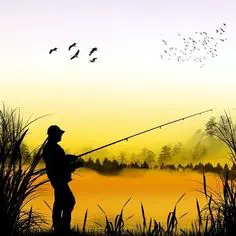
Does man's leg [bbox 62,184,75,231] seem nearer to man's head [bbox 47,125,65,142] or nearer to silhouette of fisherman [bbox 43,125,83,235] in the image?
silhouette of fisherman [bbox 43,125,83,235]

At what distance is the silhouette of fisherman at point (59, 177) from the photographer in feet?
46.3

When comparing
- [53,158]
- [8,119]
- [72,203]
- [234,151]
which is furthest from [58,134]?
[234,151]

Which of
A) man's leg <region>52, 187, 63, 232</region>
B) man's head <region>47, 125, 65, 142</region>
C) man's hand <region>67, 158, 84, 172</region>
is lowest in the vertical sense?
man's leg <region>52, 187, 63, 232</region>

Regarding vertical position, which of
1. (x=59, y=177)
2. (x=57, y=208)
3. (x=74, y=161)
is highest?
(x=74, y=161)

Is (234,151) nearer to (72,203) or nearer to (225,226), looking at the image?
(225,226)

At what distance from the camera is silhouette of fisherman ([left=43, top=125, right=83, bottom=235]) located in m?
14.1

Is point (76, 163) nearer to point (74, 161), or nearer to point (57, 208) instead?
point (74, 161)

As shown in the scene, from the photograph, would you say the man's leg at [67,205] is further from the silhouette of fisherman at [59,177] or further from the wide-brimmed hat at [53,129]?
the wide-brimmed hat at [53,129]

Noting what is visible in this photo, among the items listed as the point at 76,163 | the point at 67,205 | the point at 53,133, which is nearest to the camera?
A: the point at 53,133

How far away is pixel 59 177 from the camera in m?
14.2

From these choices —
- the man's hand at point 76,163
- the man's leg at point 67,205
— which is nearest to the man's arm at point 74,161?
the man's hand at point 76,163

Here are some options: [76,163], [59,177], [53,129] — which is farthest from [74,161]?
[53,129]

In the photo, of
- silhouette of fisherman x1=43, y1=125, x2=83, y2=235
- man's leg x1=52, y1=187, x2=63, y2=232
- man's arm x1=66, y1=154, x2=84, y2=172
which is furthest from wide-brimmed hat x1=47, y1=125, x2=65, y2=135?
man's leg x1=52, y1=187, x2=63, y2=232

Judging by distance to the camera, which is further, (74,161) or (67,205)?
(74,161)
